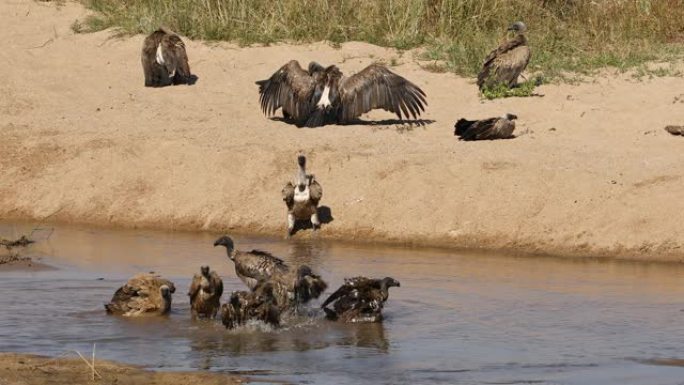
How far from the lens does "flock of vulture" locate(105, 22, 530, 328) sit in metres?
11.4

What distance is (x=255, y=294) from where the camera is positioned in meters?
11.1

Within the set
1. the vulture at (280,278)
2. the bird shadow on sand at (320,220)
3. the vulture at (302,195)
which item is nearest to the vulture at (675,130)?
the bird shadow on sand at (320,220)

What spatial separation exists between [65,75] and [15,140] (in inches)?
109

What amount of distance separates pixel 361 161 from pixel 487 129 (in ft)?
4.95

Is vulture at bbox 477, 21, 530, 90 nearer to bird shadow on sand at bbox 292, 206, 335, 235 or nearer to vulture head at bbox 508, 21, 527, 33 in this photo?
vulture head at bbox 508, 21, 527, 33

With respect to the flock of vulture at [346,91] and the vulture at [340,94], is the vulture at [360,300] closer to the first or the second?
the flock of vulture at [346,91]

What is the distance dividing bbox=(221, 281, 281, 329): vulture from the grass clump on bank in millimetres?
9243

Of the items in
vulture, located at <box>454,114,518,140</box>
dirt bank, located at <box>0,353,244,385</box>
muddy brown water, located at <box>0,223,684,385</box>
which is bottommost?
dirt bank, located at <box>0,353,244,385</box>

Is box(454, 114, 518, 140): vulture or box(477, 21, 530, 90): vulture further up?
box(477, 21, 530, 90): vulture

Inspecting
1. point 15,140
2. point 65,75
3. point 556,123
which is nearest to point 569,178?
point 556,123

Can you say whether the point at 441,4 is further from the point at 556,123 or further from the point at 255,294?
the point at 255,294

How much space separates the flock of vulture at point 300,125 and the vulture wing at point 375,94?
0.4 inches

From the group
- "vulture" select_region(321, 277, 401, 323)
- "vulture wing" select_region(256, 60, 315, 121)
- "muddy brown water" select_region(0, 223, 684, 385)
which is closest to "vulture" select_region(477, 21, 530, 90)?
"vulture wing" select_region(256, 60, 315, 121)

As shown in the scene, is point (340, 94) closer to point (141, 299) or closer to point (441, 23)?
point (441, 23)
